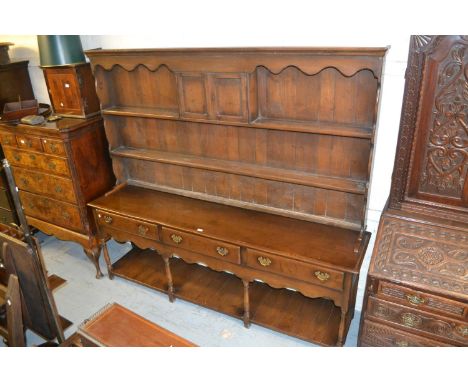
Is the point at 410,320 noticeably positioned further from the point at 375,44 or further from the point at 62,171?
the point at 62,171

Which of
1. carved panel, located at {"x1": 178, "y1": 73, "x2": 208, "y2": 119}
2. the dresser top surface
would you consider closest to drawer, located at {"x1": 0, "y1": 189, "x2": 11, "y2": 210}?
the dresser top surface

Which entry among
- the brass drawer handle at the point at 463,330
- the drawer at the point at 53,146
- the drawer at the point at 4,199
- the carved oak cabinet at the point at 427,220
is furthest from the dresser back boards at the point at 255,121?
the drawer at the point at 4,199

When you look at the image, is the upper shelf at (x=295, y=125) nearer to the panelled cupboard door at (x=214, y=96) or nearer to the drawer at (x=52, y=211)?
the panelled cupboard door at (x=214, y=96)

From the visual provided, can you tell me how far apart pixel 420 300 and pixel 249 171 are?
4.12 ft

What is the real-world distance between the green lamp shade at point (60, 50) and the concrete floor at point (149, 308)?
1.74 m

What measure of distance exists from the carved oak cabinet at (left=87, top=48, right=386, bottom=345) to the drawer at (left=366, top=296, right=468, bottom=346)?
0.62 feet

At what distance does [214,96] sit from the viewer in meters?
2.36

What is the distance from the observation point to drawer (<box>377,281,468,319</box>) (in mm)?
1749

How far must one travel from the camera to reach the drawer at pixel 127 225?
105 inches

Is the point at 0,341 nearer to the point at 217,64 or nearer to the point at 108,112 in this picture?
the point at 108,112

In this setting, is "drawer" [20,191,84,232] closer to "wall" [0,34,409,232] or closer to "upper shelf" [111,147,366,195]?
"upper shelf" [111,147,366,195]

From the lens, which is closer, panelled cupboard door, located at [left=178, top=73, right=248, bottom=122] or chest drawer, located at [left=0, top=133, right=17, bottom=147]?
panelled cupboard door, located at [left=178, top=73, right=248, bottom=122]

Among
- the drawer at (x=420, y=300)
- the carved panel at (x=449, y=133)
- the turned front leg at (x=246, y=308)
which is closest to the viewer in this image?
the carved panel at (x=449, y=133)

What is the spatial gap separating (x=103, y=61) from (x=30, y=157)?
1062 millimetres
